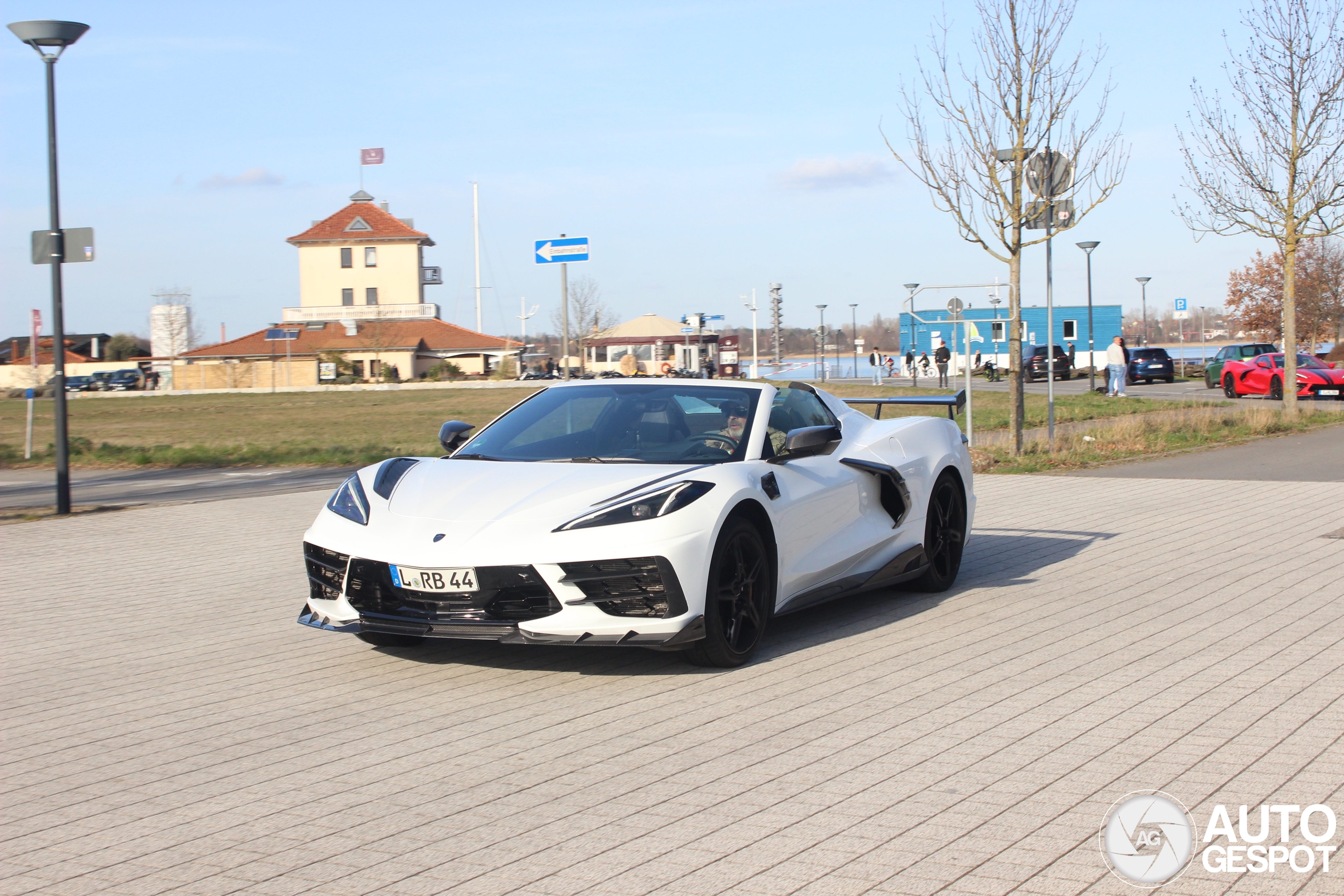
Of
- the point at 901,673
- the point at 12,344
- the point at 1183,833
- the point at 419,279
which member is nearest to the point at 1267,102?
the point at 901,673

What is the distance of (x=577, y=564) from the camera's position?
17.0 feet

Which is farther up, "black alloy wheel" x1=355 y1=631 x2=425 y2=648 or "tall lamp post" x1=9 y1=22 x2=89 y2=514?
"tall lamp post" x1=9 y1=22 x2=89 y2=514

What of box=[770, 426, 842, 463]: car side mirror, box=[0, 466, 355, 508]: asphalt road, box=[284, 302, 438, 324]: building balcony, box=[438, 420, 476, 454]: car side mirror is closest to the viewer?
box=[770, 426, 842, 463]: car side mirror

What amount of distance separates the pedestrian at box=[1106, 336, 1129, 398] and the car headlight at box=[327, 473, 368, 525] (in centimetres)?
3154

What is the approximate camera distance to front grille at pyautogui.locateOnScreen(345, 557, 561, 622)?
520cm

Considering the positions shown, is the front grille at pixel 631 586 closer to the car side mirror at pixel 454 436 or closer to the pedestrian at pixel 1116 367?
the car side mirror at pixel 454 436

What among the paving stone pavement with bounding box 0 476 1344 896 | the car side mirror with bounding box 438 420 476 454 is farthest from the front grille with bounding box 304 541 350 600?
the car side mirror with bounding box 438 420 476 454

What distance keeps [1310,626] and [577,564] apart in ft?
12.8

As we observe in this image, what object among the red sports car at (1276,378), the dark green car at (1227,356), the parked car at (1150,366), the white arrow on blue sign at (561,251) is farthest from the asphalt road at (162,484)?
the parked car at (1150,366)

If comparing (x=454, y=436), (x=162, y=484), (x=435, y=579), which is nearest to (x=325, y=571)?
(x=435, y=579)

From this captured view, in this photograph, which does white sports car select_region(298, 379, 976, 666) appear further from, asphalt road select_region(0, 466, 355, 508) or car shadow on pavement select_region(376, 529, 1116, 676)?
asphalt road select_region(0, 466, 355, 508)

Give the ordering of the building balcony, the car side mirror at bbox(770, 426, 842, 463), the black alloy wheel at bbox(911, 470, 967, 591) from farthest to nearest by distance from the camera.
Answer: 1. the building balcony
2. the black alloy wheel at bbox(911, 470, 967, 591)
3. the car side mirror at bbox(770, 426, 842, 463)

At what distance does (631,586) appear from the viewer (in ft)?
17.2

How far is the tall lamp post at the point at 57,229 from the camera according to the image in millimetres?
12156
